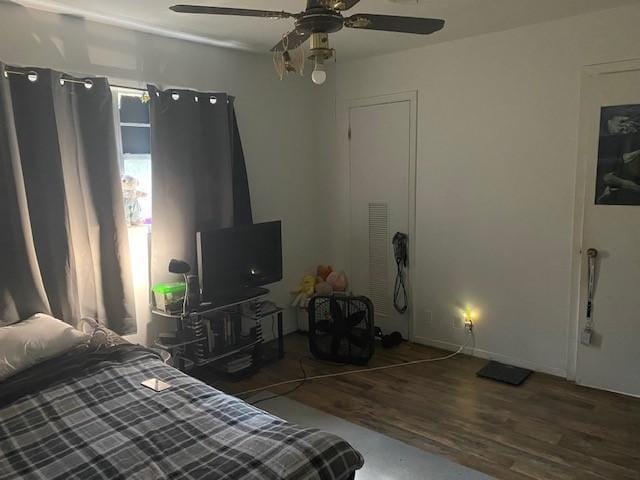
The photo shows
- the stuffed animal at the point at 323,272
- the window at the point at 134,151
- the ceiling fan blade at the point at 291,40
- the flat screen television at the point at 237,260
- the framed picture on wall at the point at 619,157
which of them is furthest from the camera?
the stuffed animal at the point at 323,272

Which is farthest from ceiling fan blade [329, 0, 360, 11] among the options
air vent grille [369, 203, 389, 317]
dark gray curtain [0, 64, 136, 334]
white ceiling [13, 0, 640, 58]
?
air vent grille [369, 203, 389, 317]

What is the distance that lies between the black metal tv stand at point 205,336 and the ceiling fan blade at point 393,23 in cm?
219

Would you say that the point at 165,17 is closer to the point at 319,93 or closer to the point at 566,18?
the point at 319,93

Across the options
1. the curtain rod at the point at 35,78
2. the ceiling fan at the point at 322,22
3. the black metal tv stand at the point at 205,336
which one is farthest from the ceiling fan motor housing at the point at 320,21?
the black metal tv stand at the point at 205,336

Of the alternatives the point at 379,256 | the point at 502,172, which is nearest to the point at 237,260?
the point at 379,256

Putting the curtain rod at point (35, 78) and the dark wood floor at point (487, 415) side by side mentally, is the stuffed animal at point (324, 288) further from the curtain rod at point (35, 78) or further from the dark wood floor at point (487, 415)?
the curtain rod at point (35, 78)

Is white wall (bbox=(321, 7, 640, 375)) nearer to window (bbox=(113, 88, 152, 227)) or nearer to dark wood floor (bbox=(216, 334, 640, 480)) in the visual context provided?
dark wood floor (bbox=(216, 334, 640, 480))

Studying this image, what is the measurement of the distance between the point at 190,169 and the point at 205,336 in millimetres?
1192

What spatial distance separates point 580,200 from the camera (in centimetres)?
316

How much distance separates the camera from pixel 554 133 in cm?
322

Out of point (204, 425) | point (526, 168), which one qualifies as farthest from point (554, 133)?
point (204, 425)

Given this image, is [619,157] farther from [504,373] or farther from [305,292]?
[305,292]

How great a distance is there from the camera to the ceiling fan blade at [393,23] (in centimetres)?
166

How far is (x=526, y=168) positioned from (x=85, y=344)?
304 cm
